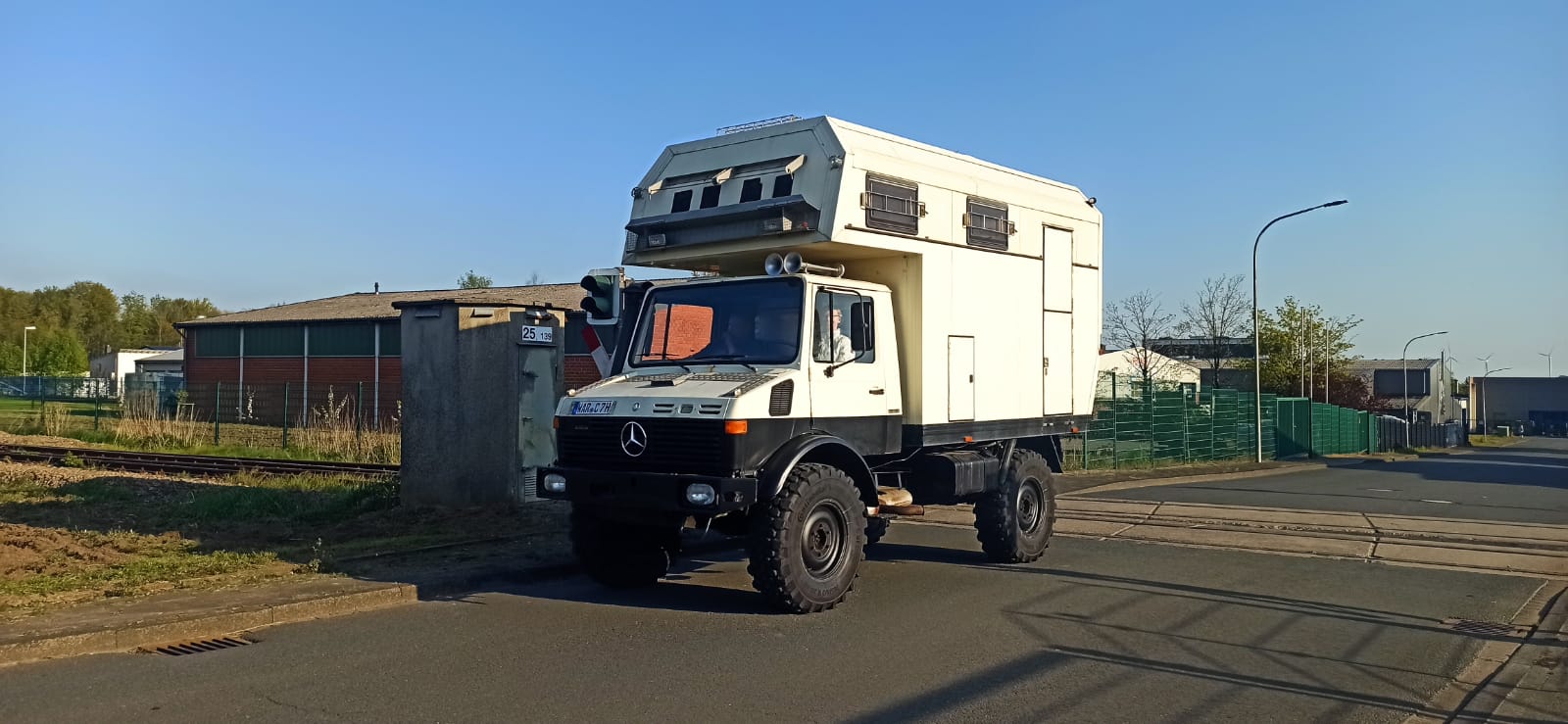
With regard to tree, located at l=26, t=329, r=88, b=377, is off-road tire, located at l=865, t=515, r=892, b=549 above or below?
below

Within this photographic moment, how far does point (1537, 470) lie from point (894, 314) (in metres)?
31.3

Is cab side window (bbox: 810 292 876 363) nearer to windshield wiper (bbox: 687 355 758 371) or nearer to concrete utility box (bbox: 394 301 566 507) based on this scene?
windshield wiper (bbox: 687 355 758 371)

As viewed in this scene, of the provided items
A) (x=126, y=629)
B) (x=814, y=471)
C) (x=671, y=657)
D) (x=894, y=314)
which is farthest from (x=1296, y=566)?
(x=126, y=629)

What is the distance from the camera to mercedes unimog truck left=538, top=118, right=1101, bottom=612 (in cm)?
832

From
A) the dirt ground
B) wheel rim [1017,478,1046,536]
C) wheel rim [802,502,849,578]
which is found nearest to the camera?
wheel rim [802,502,849,578]

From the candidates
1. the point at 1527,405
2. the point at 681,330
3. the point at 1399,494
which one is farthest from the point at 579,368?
the point at 1527,405

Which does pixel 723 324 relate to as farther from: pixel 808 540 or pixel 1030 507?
pixel 1030 507

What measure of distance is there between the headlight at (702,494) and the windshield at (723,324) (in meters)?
1.21

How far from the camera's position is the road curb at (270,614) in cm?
682

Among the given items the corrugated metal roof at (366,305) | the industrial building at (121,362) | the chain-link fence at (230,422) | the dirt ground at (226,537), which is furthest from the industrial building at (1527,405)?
the dirt ground at (226,537)

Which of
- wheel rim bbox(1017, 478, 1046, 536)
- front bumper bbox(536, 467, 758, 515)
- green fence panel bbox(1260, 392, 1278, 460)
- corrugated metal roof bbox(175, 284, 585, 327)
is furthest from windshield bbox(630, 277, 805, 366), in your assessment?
corrugated metal roof bbox(175, 284, 585, 327)

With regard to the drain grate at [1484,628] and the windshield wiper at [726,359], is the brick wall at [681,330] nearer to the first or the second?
the windshield wiper at [726,359]

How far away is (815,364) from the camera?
8.80 metres

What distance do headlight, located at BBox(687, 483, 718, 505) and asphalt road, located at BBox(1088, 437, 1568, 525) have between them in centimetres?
1220
